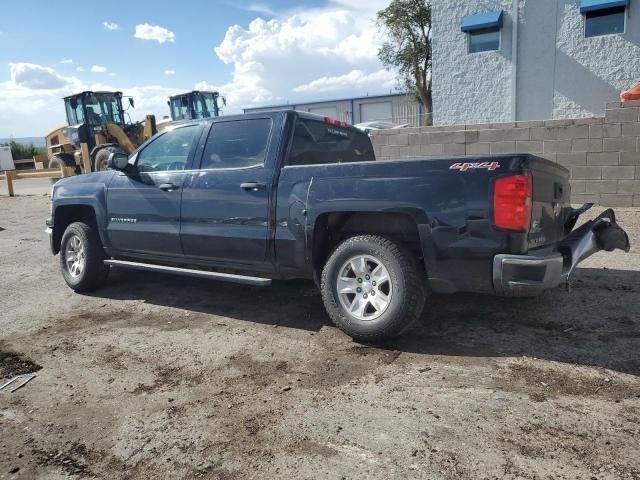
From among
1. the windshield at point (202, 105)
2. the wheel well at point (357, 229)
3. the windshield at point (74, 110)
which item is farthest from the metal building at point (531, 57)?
the wheel well at point (357, 229)

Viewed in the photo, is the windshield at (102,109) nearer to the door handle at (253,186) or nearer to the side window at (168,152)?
the side window at (168,152)

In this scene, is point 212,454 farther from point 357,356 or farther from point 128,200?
point 128,200

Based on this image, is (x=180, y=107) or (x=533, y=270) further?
(x=180, y=107)

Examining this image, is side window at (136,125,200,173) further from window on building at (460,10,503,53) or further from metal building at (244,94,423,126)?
metal building at (244,94,423,126)

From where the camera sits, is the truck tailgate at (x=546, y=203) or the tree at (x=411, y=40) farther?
the tree at (x=411, y=40)

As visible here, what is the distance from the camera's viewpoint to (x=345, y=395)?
3.20 meters

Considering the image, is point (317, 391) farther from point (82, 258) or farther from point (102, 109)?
point (102, 109)

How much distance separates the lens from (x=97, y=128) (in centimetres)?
1866

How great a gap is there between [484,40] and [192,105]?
11.4m

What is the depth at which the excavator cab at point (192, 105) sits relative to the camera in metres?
20.3

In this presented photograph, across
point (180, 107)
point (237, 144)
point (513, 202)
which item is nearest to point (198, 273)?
point (237, 144)

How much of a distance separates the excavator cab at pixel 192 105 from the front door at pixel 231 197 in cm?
1615

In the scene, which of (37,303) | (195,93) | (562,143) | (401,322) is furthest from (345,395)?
(195,93)

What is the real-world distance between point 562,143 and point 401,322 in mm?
6823
